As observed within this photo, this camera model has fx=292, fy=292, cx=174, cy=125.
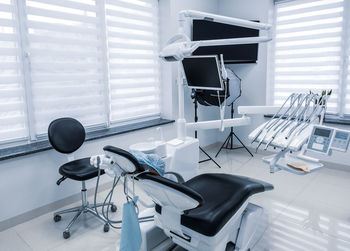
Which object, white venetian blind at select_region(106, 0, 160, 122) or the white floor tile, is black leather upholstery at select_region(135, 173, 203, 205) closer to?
the white floor tile

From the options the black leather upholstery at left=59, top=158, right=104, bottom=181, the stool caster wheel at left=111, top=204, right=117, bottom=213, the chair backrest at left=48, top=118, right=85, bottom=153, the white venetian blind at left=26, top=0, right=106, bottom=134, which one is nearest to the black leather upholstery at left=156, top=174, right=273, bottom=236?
the black leather upholstery at left=59, top=158, right=104, bottom=181

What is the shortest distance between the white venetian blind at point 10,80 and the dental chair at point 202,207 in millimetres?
1423

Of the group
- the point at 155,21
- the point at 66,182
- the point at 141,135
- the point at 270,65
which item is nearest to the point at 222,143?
the point at 270,65

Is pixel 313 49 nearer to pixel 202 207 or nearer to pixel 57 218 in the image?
pixel 202 207

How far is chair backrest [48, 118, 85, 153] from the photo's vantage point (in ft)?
8.15

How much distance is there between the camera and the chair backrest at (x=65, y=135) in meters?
2.48

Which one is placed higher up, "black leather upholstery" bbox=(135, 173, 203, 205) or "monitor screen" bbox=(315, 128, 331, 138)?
"monitor screen" bbox=(315, 128, 331, 138)

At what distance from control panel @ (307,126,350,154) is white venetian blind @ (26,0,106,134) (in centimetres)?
216

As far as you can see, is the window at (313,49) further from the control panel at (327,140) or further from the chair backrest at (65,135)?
the chair backrest at (65,135)

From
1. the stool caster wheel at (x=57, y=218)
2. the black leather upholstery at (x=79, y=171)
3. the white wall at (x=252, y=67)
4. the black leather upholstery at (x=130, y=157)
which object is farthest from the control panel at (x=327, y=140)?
the white wall at (x=252, y=67)

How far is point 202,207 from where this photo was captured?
1694 millimetres

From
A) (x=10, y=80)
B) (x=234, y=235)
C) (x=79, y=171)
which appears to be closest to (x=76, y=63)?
(x=10, y=80)

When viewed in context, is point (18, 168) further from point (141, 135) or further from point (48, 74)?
point (141, 135)

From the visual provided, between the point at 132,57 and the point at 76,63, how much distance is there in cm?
74
